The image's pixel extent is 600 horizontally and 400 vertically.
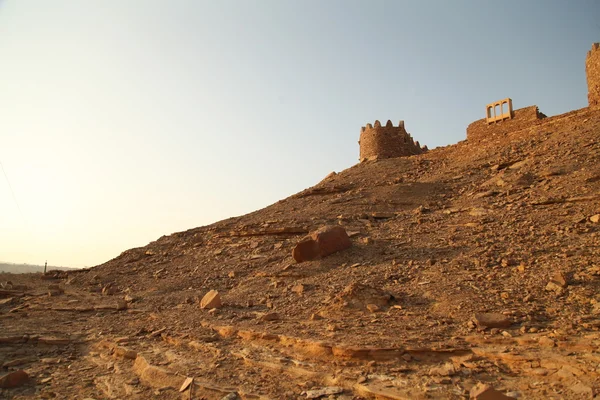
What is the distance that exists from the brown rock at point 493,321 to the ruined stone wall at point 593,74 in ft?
42.7

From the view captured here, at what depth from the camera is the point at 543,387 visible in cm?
390

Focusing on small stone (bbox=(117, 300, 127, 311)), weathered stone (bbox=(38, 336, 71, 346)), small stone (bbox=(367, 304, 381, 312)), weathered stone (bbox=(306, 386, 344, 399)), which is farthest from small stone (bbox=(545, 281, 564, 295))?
small stone (bbox=(117, 300, 127, 311))

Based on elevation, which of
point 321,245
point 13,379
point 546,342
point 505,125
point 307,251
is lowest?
point 13,379

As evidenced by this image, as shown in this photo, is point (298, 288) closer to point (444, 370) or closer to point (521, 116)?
point (444, 370)

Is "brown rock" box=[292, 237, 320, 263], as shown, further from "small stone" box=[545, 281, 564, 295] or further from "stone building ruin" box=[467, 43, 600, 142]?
"stone building ruin" box=[467, 43, 600, 142]

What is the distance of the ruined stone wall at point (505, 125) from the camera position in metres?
Result: 16.3

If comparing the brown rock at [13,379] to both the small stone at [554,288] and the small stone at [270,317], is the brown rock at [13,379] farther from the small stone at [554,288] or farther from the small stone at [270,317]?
the small stone at [554,288]

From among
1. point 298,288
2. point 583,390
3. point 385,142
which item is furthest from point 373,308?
point 385,142

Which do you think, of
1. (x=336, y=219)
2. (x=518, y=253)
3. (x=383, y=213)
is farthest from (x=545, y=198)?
(x=336, y=219)

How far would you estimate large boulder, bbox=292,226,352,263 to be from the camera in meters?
9.73

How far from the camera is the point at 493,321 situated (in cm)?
525

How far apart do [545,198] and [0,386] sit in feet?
36.4

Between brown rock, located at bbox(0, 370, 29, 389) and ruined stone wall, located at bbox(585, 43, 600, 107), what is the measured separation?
17773 millimetres

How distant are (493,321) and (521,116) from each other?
1400 centimetres
